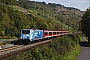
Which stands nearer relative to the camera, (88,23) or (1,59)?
(1,59)

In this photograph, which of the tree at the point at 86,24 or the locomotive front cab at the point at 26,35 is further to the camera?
the tree at the point at 86,24

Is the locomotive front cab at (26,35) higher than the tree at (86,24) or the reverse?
higher

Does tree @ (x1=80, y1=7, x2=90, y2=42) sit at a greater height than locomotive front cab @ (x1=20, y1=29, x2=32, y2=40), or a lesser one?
lesser

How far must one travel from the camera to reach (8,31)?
→ 8938 cm

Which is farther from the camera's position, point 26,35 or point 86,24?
point 86,24

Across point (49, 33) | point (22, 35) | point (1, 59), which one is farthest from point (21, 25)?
point (1, 59)

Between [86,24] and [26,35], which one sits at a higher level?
[26,35]

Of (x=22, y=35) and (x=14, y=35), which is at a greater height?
(x=22, y=35)

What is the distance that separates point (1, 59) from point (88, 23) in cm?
6873

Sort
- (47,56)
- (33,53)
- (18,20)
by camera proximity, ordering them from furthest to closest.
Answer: (18,20), (47,56), (33,53)

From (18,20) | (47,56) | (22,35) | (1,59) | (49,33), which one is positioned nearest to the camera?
(1,59)

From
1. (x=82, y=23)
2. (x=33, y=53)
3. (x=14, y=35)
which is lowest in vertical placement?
(x=14, y=35)

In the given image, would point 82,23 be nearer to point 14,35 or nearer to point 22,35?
point 14,35

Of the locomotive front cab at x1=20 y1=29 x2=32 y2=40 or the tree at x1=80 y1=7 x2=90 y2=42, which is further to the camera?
the tree at x1=80 y1=7 x2=90 y2=42
